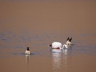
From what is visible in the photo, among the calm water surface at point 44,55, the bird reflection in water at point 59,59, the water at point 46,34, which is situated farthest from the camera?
the water at point 46,34

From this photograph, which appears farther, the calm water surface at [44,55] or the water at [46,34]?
the water at [46,34]

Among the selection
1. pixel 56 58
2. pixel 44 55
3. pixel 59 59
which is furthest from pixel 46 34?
pixel 59 59

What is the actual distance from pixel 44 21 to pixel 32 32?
318 inches

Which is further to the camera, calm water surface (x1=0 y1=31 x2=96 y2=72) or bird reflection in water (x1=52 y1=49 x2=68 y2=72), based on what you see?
bird reflection in water (x1=52 y1=49 x2=68 y2=72)

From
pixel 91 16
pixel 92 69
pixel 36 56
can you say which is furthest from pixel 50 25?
pixel 92 69

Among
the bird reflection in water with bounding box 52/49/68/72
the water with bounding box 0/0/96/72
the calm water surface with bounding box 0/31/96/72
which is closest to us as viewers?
the calm water surface with bounding box 0/31/96/72

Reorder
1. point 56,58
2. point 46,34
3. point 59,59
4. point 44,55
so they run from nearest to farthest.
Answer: point 59,59 → point 56,58 → point 44,55 → point 46,34

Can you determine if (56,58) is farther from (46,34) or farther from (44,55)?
(46,34)

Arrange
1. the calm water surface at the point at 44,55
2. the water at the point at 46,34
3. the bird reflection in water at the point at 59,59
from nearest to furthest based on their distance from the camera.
A: the calm water surface at the point at 44,55 < the bird reflection in water at the point at 59,59 < the water at the point at 46,34

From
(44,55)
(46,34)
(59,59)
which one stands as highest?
(46,34)

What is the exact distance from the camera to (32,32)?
104ft

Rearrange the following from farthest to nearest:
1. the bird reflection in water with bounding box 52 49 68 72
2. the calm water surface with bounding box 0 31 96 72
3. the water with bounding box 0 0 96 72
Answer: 1. the water with bounding box 0 0 96 72
2. the bird reflection in water with bounding box 52 49 68 72
3. the calm water surface with bounding box 0 31 96 72

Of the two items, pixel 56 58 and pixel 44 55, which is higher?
pixel 44 55

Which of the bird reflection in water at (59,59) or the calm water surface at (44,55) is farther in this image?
the bird reflection in water at (59,59)
